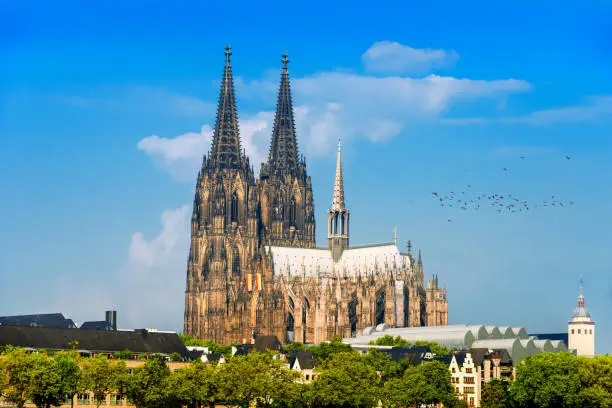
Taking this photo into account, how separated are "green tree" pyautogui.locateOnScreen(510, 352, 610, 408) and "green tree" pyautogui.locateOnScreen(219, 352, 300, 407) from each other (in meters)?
25.6

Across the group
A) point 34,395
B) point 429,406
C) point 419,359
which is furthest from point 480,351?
point 34,395

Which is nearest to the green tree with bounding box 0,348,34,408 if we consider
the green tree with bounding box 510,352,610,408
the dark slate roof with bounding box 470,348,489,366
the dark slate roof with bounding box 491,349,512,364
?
the green tree with bounding box 510,352,610,408

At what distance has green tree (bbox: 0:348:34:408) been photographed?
448 ft

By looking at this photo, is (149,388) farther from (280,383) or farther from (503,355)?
(503,355)

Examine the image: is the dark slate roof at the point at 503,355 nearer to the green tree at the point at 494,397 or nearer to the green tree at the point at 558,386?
the green tree at the point at 494,397

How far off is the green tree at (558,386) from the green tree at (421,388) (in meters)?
7.62

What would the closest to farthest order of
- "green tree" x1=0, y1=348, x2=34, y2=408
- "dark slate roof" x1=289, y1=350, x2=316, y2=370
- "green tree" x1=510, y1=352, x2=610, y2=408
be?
"green tree" x1=0, y1=348, x2=34, y2=408
"green tree" x1=510, y1=352, x2=610, y2=408
"dark slate roof" x1=289, y1=350, x2=316, y2=370

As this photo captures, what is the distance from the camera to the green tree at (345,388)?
15088 centimetres

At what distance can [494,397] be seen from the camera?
534 ft

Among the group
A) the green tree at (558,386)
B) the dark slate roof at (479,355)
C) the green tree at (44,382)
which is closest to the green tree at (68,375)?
the green tree at (44,382)

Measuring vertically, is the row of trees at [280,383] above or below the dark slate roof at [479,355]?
below

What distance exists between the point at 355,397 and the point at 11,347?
35879 millimetres

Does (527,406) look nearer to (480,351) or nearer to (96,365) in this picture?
(480,351)

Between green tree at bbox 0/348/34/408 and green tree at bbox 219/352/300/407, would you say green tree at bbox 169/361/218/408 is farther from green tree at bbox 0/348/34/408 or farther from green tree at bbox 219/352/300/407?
green tree at bbox 0/348/34/408
